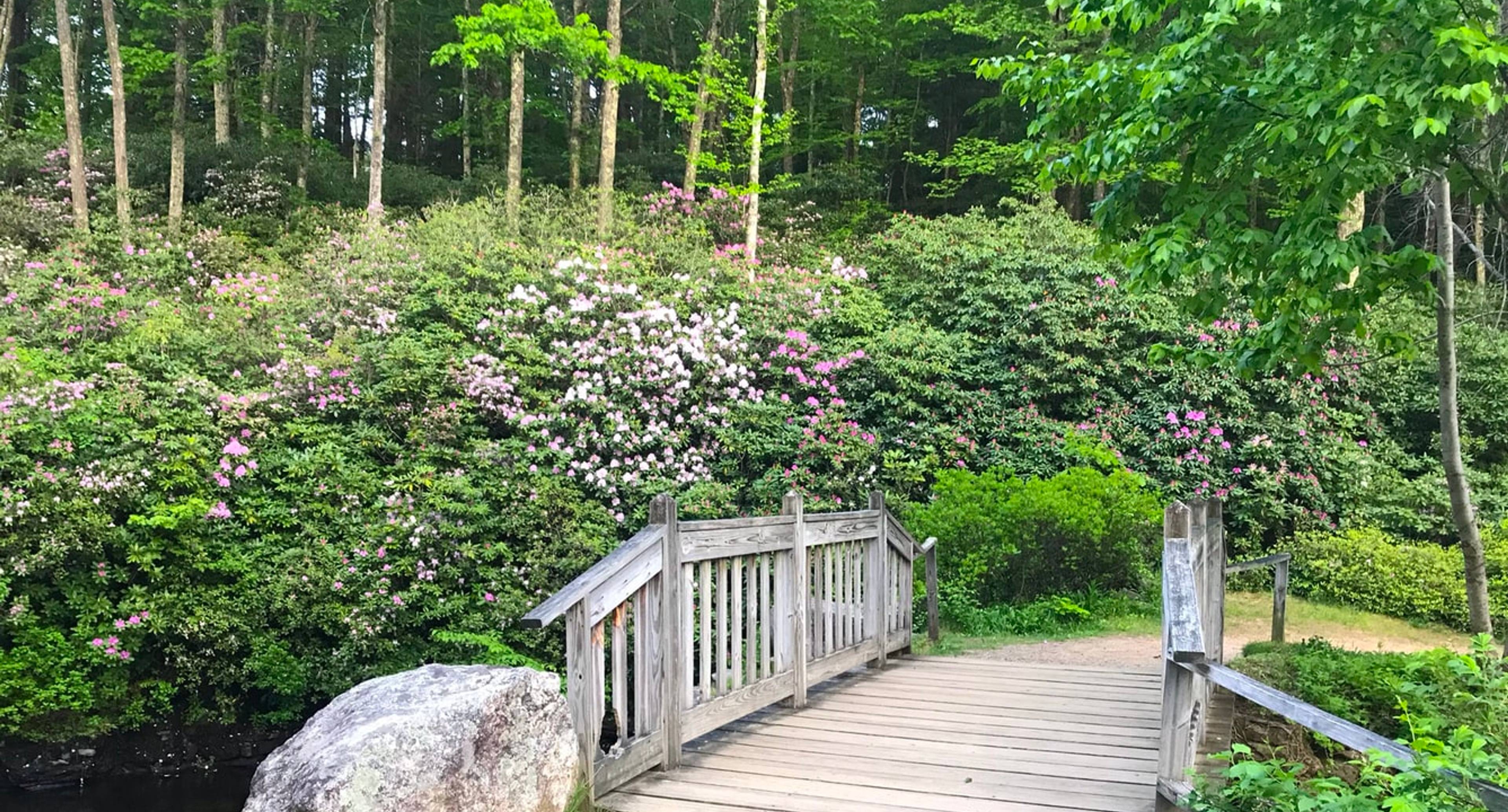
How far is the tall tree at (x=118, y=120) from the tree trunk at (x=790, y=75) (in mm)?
12124

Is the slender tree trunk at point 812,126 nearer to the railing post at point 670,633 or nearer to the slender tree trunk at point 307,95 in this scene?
the slender tree trunk at point 307,95

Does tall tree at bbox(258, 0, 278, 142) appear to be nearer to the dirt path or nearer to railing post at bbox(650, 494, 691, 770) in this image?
the dirt path

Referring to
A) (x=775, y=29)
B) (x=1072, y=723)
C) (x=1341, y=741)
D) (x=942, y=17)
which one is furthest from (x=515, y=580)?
(x=942, y=17)

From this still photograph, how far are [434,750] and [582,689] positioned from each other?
2.54 ft

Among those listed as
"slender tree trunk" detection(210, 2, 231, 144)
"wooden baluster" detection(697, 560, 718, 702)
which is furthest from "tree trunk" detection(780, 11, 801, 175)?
"wooden baluster" detection(697, 560, 718, 702)

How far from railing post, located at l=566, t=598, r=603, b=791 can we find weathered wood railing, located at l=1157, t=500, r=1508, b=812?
208 cm

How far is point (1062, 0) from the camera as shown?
5.25 metres

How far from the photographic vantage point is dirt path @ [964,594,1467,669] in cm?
Answer: 822

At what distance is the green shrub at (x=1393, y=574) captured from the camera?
1023 cm

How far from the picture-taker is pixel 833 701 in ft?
18.4

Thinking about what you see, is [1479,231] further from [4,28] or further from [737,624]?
[4,28]

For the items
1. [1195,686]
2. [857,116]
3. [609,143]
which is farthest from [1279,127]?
[857,116]

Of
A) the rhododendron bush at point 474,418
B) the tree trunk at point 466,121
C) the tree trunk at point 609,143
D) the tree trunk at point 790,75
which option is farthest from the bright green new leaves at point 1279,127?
the tree trunk at point 466,121

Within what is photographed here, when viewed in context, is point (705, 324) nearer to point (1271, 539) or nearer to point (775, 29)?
point (1271, 539)
